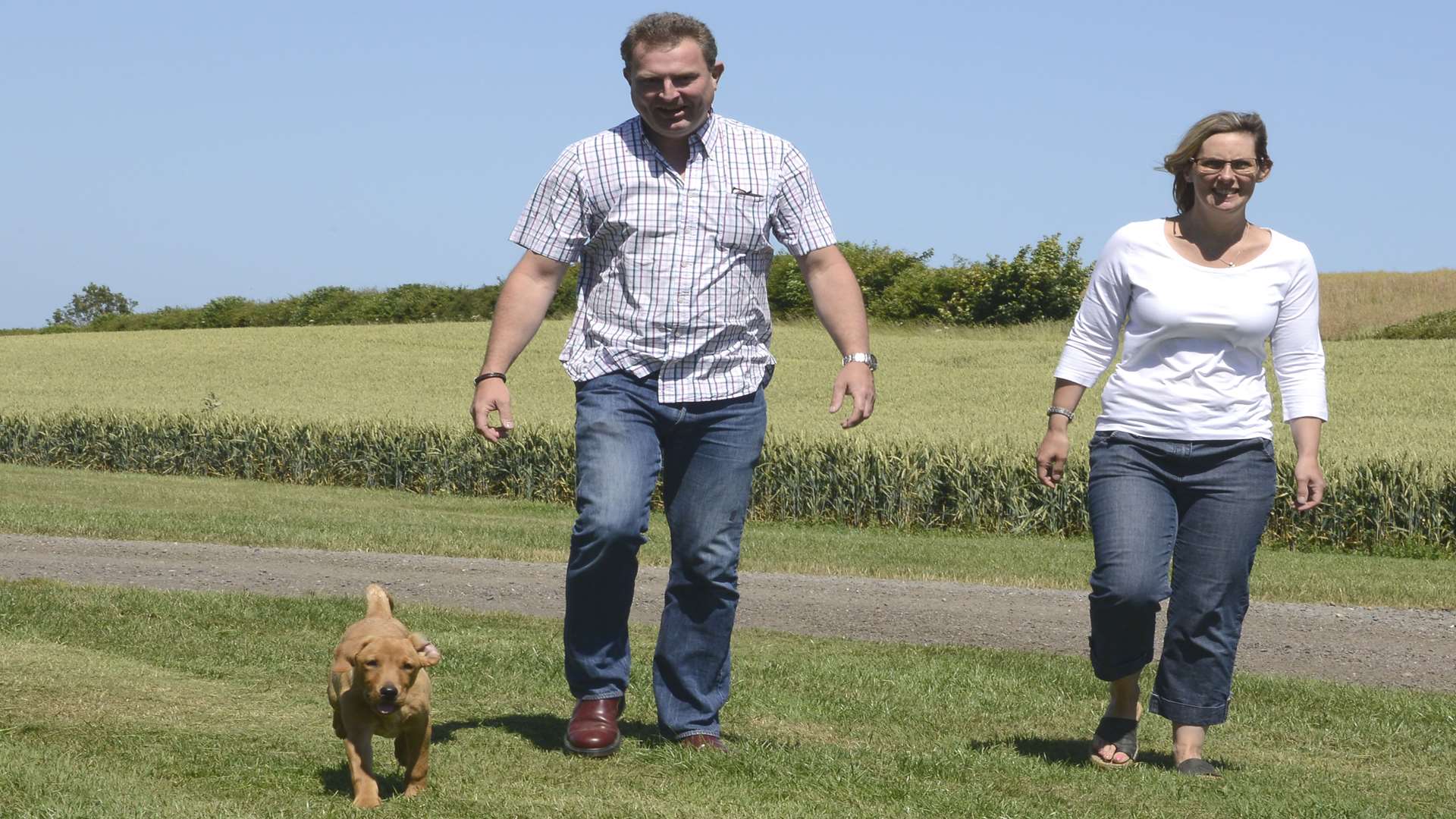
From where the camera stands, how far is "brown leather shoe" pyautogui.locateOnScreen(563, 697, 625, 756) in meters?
5.11

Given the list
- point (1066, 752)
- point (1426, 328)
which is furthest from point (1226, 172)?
point (1426, 328)

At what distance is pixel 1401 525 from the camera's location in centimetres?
1945

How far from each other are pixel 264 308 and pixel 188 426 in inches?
1865

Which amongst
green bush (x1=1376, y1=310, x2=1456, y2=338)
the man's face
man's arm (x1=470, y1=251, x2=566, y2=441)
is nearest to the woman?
the man's face

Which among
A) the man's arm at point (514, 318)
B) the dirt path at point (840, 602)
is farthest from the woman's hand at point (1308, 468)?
the dirt path at point (840, 602)

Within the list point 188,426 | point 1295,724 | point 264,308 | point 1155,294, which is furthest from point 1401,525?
point 264,308

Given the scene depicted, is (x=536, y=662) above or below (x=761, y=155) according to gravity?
below

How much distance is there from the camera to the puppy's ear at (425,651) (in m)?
4.36

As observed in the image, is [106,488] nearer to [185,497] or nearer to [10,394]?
[185,497]

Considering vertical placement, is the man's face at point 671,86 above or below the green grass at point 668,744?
above

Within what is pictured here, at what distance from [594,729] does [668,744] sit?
27 centimetres

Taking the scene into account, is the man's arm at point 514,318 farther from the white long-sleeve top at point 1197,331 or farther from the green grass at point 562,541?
the green grass at point 562,541

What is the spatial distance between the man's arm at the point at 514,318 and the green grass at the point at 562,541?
839 cm

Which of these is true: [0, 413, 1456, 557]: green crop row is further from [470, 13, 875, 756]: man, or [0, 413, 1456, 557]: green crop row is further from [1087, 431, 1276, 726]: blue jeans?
[470, 13, 875, 756]: man
